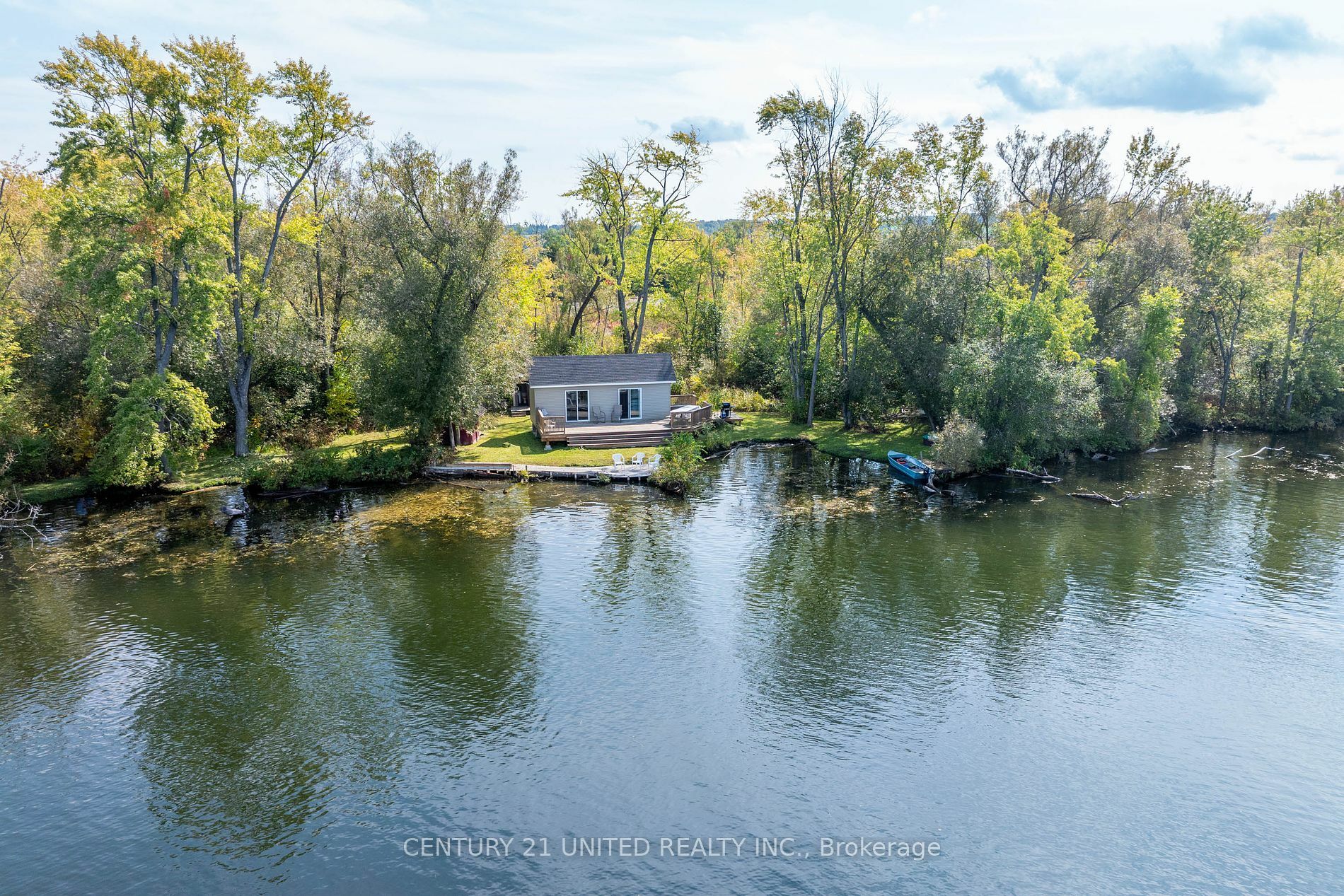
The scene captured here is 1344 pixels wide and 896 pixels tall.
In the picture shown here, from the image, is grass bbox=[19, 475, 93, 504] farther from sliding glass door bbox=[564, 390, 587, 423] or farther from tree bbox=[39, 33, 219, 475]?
sliding glass door bbox=[564, 390, 587, 423]

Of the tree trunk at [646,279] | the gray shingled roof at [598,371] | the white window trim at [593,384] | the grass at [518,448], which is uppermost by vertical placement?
the tree trunk at [646,279]

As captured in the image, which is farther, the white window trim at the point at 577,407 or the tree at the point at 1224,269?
the tree at the point at 1224,269

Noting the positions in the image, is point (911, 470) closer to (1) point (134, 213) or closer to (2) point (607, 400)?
(2) point (607, 400)

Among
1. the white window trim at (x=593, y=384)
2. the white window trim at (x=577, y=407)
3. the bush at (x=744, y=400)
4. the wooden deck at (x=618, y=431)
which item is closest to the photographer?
the wooden deck at (x=618, y=431)

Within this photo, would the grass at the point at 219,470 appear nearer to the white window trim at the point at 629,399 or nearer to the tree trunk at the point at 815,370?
the white window trim at the point at 629,399

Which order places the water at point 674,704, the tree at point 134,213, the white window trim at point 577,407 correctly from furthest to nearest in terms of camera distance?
1. the white window trim at point 577,407
2. the tree at point 134,213
3. the water at point 674,704

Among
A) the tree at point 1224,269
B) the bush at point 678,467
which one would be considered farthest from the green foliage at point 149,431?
the tree at point 1224,269

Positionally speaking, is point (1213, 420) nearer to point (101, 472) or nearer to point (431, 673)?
point (431, 673)

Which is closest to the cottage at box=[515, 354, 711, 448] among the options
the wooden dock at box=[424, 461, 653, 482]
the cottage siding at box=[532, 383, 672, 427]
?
the cottage siding at box=[532, 383, 672, 427]
